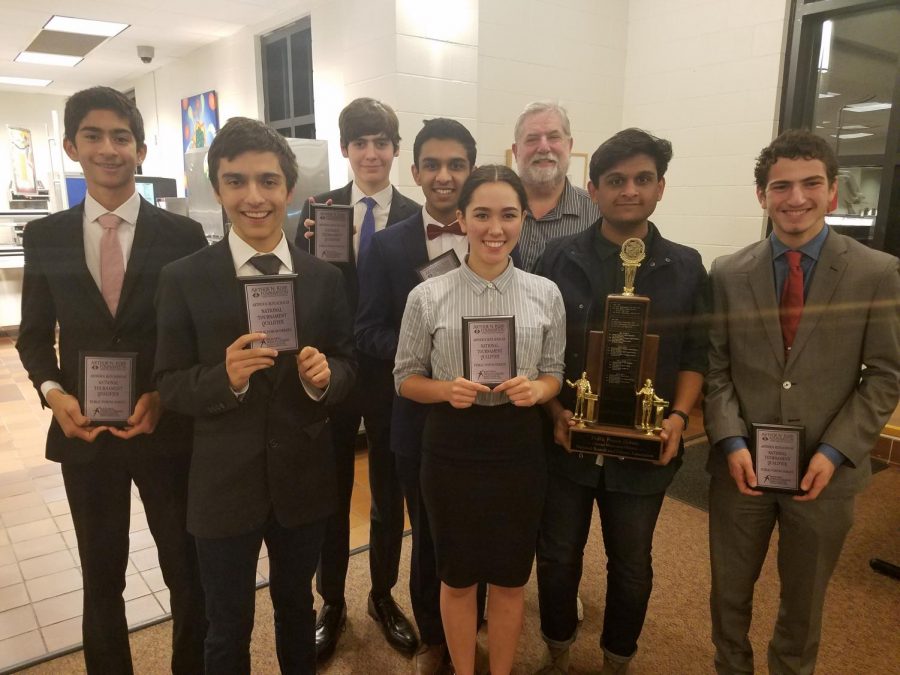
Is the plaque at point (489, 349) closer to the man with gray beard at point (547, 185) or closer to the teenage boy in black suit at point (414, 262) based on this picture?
the teenage boy in black suit at point (414, 262)

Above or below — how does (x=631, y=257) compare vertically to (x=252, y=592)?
above

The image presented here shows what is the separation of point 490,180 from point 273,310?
61 centimetres

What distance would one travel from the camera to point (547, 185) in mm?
2162

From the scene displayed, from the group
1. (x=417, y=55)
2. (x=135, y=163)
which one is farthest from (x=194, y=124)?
(x=135, y=163)

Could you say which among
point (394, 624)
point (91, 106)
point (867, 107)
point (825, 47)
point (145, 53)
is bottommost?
point (394, 624)

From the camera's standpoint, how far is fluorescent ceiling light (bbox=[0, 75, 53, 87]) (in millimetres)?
9336

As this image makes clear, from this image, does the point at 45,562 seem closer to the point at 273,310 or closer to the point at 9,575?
the point at 9,575

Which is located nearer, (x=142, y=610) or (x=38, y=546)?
(x=142, y=610)

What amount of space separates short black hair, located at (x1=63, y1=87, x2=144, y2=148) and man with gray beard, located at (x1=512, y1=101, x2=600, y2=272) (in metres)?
1.22

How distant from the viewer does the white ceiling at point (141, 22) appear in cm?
550

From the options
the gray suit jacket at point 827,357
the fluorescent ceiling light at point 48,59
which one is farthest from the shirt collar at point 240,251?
the fluorescent ceiling light at point 48,59

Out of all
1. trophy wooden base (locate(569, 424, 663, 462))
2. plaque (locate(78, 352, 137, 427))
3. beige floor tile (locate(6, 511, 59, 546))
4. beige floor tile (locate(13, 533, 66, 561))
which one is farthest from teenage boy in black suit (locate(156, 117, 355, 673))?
beige floor tile (locate(6, 511, 59, 546))

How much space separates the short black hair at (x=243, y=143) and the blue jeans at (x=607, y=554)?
1141mm

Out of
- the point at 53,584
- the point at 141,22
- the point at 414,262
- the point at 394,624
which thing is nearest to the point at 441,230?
the point at 414,262
